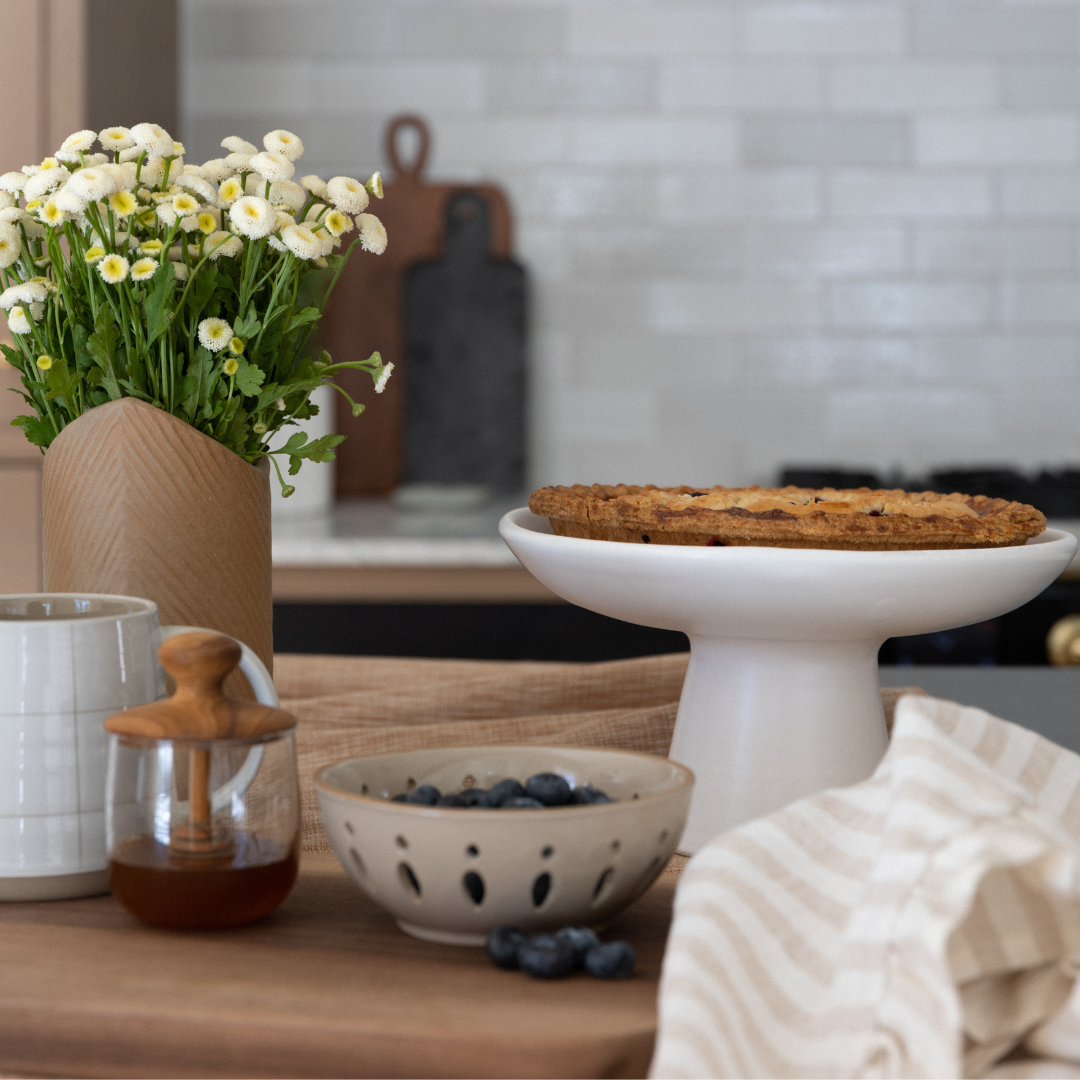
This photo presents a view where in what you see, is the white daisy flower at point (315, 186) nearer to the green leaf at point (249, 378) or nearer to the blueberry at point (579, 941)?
the green leaf at point (249, 378)

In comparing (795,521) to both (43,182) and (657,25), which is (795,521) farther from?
(657,25)

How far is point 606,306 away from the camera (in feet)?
8.60

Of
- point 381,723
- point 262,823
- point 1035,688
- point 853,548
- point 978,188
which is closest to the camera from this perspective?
point 262,823

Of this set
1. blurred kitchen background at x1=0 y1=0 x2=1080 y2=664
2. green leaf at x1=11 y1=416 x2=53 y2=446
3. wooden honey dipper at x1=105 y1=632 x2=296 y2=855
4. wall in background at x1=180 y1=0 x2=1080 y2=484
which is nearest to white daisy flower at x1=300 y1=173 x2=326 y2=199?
green leaf at x1=11 y1=416 x2=53 y2=446

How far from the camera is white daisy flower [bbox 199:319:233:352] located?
73cm

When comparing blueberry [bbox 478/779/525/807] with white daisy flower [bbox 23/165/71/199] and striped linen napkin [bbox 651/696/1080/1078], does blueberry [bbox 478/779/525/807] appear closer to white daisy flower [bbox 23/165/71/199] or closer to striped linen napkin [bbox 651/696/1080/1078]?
striped linen napkin [bbox 651/696/1080/1078]

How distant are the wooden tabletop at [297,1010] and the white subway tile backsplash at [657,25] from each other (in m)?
2.31

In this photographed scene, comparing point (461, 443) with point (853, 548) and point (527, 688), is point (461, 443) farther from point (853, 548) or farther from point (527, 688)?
point (853, 548)

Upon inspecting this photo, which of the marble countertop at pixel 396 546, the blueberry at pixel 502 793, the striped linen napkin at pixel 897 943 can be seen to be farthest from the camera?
the marble countertop at pixel 396 546

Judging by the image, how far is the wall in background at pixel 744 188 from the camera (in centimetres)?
255

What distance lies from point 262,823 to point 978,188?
2386mm

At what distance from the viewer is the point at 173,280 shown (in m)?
0.72

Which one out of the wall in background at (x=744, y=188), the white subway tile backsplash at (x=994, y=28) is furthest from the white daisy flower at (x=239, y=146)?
the white subway tile backsplash at (x=994, y=28)

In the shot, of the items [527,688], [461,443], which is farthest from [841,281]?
[527,688]
